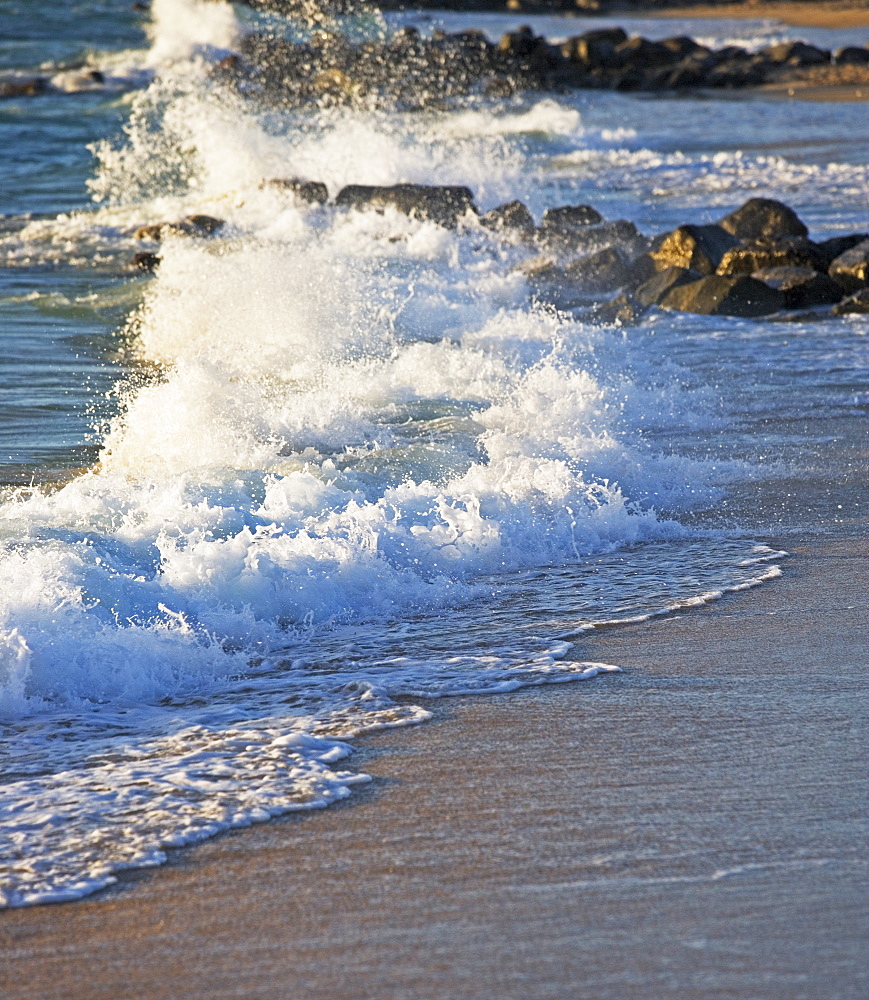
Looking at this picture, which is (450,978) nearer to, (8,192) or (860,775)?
(860,775)

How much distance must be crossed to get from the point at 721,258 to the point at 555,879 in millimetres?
8933

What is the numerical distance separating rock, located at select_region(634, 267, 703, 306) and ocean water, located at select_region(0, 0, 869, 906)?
0.46m

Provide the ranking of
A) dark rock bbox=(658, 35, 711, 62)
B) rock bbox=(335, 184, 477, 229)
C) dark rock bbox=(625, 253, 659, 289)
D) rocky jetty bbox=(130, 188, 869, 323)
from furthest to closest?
1. dark rock bbox=(658, 35, 711, 62)
2. rock bbox=(335, 184, 477, 229)
3. dark rock bbox=(625, 253, 659, 289)
4. rocky jetty bbox=(130, 188, 869, 323)

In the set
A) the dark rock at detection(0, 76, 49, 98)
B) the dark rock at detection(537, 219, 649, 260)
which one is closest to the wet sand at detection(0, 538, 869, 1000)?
the dark rock at detection(537, 219, 649, 260)

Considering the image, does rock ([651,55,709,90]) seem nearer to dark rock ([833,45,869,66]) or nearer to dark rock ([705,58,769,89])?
dark rock ([705,58,769,89])

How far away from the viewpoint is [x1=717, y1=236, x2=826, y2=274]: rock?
10.6 metres

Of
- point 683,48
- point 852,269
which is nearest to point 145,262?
point 852,269

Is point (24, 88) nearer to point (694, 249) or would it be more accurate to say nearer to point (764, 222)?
point (764, 222)

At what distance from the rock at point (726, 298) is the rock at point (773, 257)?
884 millimetres

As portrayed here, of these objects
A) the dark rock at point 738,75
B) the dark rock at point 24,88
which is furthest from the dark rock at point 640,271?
the dark rock at point 24,88

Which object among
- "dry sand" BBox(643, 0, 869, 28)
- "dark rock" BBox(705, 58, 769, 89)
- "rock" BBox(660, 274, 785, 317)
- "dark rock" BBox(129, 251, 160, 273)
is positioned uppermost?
"dry sand" BBox(643, 0, 869, 28)

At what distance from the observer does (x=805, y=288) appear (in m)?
9.84

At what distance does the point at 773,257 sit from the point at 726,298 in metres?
1.26

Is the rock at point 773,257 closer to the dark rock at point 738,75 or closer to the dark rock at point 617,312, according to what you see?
the dark rock at point 617,312
